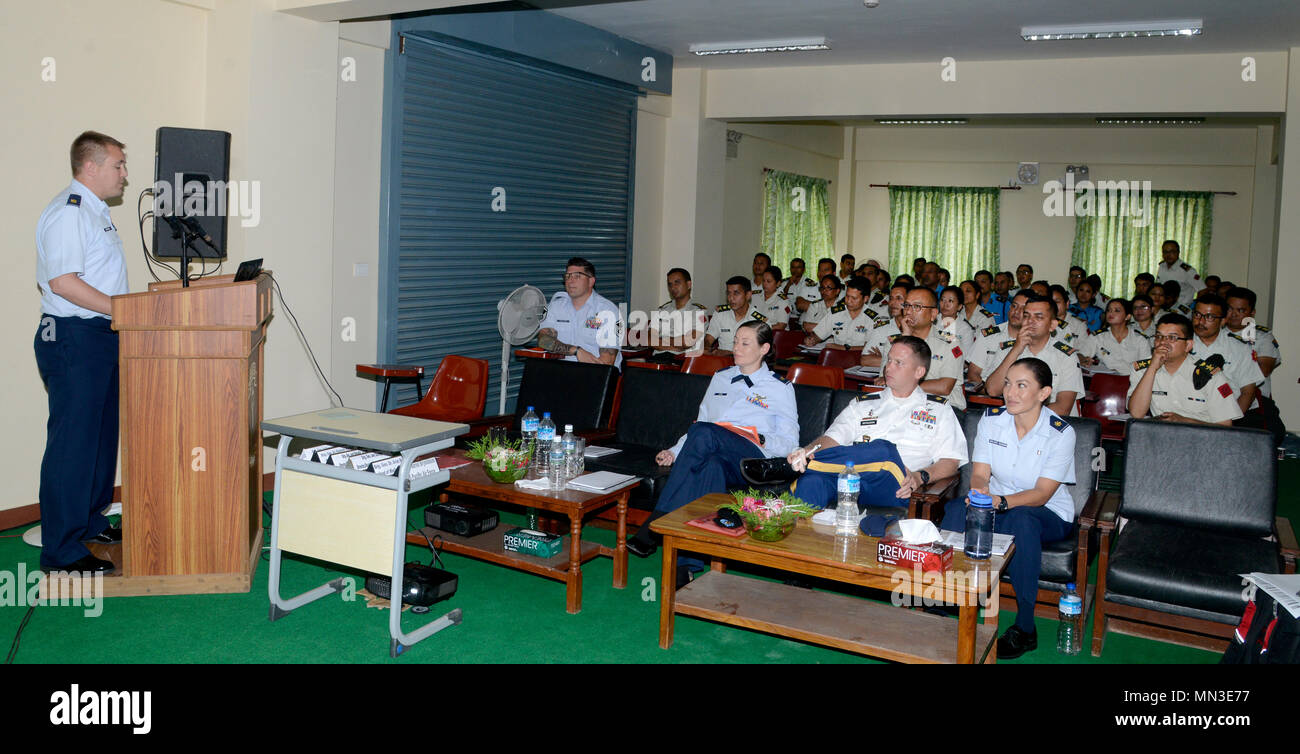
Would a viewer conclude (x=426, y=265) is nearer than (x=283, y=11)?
No

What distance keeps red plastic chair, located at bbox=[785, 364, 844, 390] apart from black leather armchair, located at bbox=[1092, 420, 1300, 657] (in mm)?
1857

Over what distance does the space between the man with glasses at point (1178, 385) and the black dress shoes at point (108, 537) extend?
4.80 metres

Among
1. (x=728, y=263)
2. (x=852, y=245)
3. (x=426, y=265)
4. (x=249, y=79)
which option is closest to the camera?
(x=249, y=79)

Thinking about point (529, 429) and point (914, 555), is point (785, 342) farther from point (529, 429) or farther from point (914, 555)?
point (914, 555)

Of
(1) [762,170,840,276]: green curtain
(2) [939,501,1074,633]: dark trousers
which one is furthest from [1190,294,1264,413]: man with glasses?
(1) [762,170,840,276]: green curtain

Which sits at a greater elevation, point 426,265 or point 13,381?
point 426,265

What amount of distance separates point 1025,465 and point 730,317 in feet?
15.3

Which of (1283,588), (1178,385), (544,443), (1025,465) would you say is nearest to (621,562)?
(544,443)

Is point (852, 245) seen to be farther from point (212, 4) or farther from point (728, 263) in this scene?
point (212, 4)

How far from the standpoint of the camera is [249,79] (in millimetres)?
5352

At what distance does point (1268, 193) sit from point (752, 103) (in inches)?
255

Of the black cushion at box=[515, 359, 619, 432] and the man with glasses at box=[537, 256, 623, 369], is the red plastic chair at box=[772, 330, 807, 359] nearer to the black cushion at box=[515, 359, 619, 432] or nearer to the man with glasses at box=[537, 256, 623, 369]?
the man with glasses at box=[537, 256, 623, 369]
